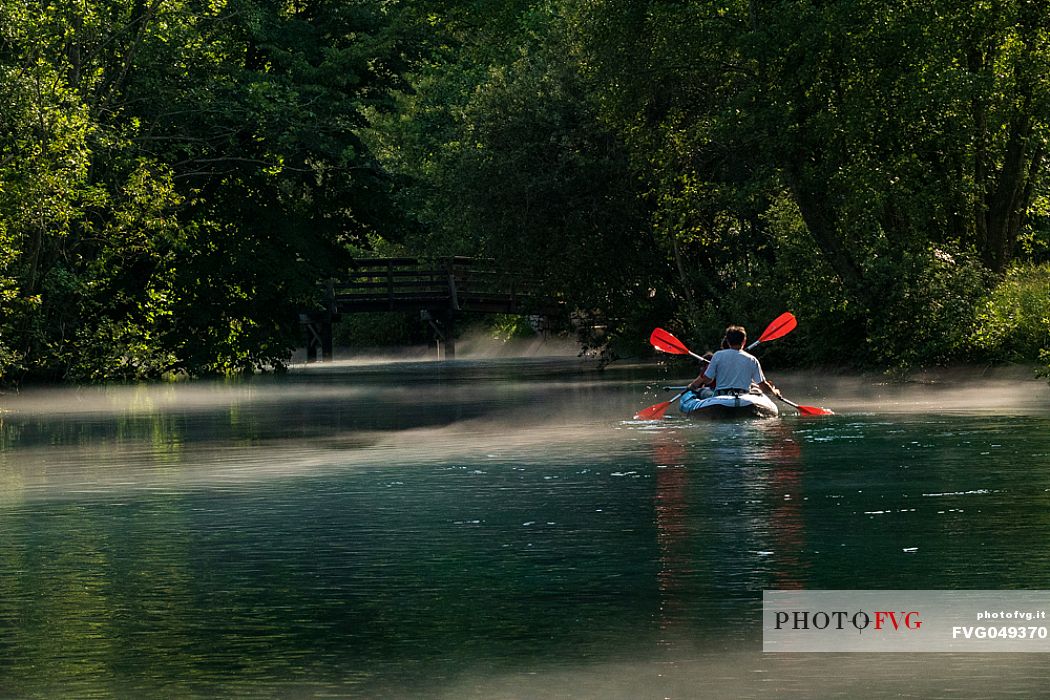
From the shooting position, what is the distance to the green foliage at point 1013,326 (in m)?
37.2

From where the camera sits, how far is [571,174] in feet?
163

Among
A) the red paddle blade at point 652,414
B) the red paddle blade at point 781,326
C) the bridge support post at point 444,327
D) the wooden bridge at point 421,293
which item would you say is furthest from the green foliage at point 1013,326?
the bridge support post at point 444,327

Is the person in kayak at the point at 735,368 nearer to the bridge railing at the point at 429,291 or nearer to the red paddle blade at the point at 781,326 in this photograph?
the red paddle blade at the point at 781,326

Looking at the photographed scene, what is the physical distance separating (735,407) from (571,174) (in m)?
23.1

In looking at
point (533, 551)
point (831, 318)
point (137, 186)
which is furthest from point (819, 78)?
point (533, 551)

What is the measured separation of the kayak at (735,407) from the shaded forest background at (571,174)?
8.96m

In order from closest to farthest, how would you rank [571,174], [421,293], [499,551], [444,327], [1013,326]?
[499,551], [1013,326], [571,174], [421,293], [444,327]

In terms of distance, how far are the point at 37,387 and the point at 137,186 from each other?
5.75 metres

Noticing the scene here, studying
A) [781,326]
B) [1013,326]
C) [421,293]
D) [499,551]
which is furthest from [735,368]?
[421,293]

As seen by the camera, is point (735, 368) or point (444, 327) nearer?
point (735, 368)

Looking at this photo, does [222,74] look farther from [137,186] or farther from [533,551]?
[533,551]

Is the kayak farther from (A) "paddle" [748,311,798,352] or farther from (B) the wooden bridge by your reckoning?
(B) the wooden bridge

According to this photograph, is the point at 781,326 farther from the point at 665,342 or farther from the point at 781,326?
the point at 665,342

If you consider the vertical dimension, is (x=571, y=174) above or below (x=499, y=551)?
above
